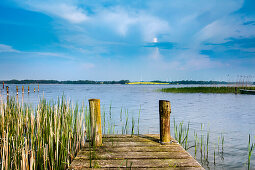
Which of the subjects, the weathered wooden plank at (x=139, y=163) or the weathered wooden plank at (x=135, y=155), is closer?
the weathered wooden plank at (x=139, y=163)

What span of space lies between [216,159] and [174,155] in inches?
112

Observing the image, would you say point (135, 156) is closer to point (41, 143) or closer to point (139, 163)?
point (139, 163)

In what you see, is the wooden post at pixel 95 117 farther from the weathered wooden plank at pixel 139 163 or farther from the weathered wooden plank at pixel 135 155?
the weathered wooden plank at pixel 139 163

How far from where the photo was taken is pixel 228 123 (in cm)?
1109

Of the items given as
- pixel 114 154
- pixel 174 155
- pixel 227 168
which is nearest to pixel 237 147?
pixel 227 168

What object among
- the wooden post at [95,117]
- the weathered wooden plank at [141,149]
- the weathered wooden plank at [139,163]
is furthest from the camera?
the wooden post at [95,117]

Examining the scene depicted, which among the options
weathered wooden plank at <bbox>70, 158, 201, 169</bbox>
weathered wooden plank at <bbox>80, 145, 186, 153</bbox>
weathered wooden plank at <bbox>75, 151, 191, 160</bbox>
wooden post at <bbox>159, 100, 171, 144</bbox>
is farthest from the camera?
wooden post at <bbox>159, 100, 171, 144</bbox>

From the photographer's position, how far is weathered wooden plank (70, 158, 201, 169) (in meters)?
3.20

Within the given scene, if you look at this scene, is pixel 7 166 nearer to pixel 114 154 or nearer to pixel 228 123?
pixel 114 154

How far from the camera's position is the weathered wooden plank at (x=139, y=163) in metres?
3.20

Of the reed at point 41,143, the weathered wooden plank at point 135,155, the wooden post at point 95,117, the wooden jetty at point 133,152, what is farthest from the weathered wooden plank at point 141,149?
the reed at point 41,143

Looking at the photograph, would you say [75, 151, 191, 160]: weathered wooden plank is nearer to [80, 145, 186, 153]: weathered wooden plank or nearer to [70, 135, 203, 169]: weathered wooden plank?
[70, 135, 203, 169]: weathered wooden plank

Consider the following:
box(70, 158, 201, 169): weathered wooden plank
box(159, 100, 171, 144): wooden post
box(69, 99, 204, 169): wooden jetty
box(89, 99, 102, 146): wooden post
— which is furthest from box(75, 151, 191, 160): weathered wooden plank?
box(159, 100, 171, 144): wooden post

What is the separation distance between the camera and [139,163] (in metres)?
3.31
